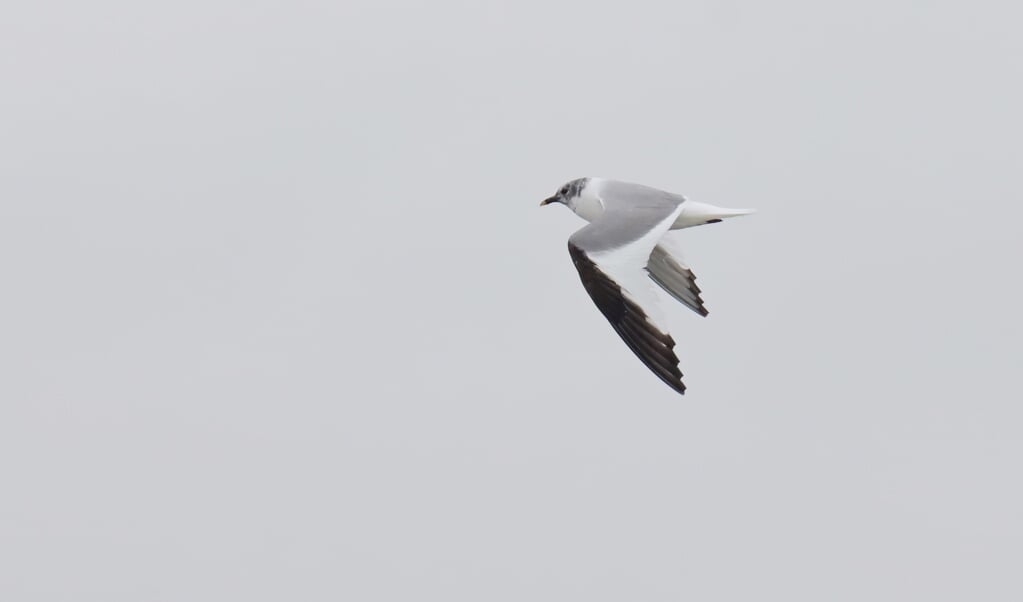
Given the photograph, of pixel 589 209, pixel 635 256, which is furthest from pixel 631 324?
pixel 589 209

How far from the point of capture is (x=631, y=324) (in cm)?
1549

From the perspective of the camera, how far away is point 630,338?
50.8ft

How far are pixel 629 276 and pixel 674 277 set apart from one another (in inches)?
88.9

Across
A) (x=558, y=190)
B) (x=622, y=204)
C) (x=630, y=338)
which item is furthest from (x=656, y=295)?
(x=558, y=190)

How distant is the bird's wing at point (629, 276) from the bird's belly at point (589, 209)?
1147 mm

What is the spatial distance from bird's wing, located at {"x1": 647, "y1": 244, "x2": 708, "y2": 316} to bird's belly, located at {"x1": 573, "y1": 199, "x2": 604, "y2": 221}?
1.92 ft

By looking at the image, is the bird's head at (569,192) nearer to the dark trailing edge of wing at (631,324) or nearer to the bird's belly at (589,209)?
the bird's belly at (589,209)

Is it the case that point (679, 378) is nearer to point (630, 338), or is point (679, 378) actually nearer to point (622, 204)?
point (630, 338)

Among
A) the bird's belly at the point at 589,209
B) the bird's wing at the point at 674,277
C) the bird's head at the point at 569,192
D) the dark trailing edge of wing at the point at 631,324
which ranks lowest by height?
the dark trailing edge of wing at the point at 631,324

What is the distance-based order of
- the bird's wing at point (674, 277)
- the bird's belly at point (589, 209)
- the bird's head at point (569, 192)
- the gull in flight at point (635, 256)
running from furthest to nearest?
the bird's head at point (569, 192)
the bird's belly at point (589, 209)
the bird's wing at point (674, 277)
the gull in flight at point (635, 256)

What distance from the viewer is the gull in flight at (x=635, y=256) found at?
15.4 m

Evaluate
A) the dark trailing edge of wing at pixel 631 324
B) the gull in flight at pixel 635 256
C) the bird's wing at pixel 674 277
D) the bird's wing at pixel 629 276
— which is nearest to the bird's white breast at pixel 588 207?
the gull in flight at pixel 635 256

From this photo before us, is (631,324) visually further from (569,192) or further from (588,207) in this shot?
(569,192)

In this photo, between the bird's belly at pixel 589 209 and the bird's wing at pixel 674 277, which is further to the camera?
the bird's belly at pixel 589 209
